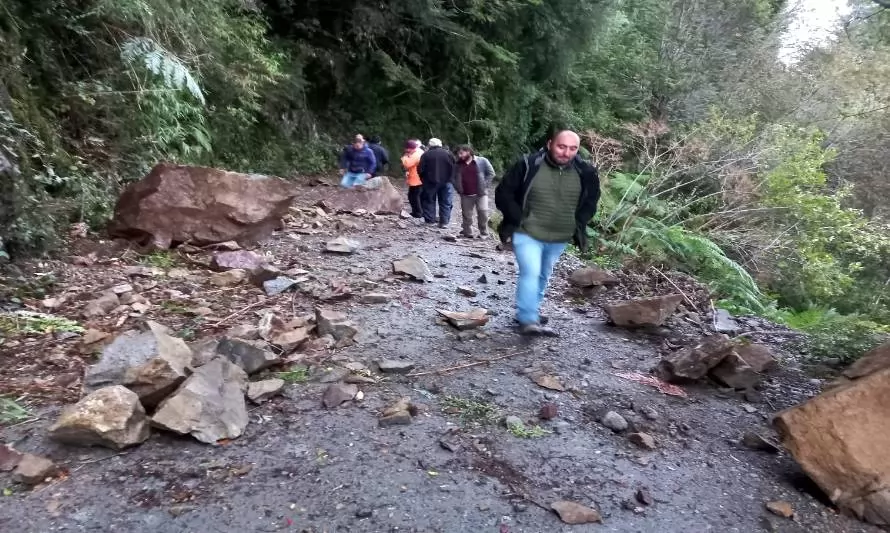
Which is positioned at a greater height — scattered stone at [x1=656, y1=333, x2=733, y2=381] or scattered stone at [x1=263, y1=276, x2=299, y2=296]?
scattered stone at [x1=263, y1=276, x2=299, y2=296]

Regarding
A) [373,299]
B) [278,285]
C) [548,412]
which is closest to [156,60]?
[278,285]

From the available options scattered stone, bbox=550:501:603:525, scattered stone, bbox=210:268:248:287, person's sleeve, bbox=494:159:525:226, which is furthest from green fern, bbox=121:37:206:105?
scattered stone, bbox=550:501:603:525

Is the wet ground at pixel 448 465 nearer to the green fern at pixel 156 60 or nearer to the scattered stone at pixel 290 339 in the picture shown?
the scattered stone at pixel 290 339

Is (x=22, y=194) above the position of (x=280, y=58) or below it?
A: below

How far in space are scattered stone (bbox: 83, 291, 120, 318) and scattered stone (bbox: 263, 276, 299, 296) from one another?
1.29m

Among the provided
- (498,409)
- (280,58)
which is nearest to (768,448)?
(498,409)

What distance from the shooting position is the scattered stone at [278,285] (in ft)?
18.5

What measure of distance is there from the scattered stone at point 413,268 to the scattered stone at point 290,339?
2232mm

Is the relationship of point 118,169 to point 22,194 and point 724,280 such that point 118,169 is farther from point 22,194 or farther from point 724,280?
point 724,280

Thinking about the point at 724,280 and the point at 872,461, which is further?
the point at 724,280

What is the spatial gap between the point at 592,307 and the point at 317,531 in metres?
4.73

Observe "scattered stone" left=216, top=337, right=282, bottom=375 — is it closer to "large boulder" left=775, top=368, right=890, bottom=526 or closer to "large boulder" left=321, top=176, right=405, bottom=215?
"large boulder" left=775, top=368, right=890, bottom=526

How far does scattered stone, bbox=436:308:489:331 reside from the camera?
17.1ft

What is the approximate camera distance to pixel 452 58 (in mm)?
16797
